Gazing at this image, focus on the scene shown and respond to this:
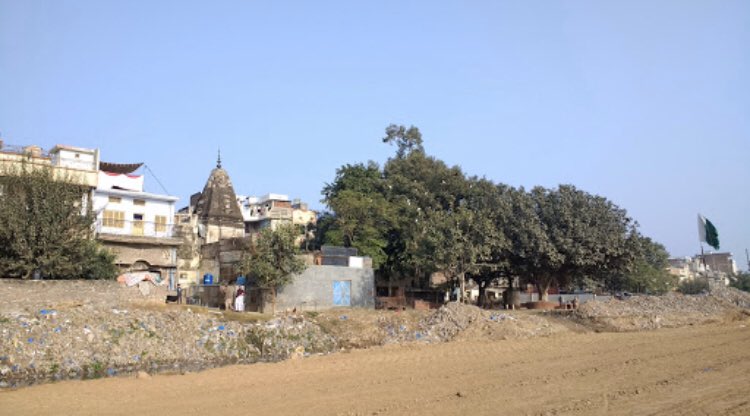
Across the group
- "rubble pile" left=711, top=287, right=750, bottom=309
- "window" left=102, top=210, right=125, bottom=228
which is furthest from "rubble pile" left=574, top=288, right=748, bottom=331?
"window" left=102, top=210, right=125, bottom=228

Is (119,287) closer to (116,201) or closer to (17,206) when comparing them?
(17,206)

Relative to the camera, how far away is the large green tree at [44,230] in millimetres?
27250

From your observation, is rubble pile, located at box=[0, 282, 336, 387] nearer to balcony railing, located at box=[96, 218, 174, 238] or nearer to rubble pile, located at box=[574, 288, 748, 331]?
balcony railing, located at box=[96, 218, 174, 238]

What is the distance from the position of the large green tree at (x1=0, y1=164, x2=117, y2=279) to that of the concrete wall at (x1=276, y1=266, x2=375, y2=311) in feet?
31.8

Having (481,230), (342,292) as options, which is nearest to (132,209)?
(342,292)

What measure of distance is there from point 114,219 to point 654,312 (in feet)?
110

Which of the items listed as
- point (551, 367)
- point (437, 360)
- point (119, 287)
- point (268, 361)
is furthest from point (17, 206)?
point (551, 367)

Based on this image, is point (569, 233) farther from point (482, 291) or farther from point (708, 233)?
point (708, 233)

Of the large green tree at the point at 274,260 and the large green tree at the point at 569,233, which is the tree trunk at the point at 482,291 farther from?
the large green tree at the point at 274,260

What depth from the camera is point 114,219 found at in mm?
37719

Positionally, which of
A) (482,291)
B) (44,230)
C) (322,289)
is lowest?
(482,291)

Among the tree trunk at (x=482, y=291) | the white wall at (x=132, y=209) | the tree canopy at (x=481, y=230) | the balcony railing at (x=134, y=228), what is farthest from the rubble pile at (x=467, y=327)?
the white wall at (x=132, y=209)

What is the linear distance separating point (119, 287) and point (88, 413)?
16.1 metres

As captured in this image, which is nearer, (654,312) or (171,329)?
(171,329)
